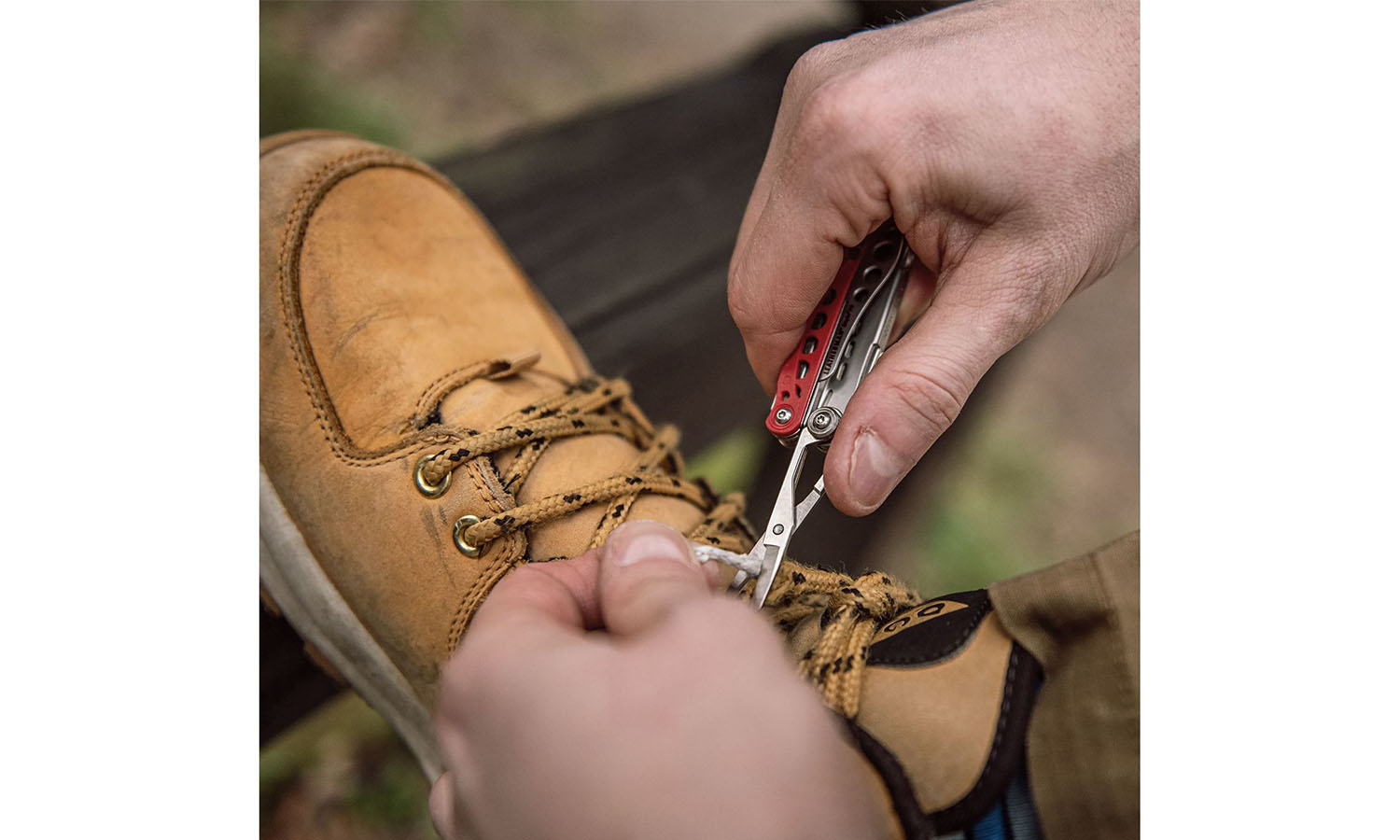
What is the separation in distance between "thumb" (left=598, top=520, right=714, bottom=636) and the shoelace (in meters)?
0.09

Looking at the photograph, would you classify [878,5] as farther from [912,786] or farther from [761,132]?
[912,786]

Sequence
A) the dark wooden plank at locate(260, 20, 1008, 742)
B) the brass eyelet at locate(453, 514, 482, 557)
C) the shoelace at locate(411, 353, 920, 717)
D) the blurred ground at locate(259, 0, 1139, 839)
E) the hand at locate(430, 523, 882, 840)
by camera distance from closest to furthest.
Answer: the hand at locate(430, 523, 882, 840) < the shoelace at locate(411, 353, 920, 717) < the brass eyelet at locate(453, 514, 482, 557) < the blurred ground at locate(259, 0, 1139, 839) < the dark wooden plank at locate(260, 20, 1008, 742)

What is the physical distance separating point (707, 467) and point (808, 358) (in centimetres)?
31

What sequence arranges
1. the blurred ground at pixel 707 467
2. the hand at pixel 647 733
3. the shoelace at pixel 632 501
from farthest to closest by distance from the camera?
the blurred ground at pixel 707 467
the shoelace at pixel 632 501
the hand at pixel 647 733

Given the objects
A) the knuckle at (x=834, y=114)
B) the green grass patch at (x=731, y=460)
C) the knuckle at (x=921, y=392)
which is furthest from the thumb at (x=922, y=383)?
the green grass patch at (x=731, y=460)

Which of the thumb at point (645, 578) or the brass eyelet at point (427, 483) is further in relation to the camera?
the brass eyelet at point (427, 483)

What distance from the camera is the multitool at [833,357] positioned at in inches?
21.7

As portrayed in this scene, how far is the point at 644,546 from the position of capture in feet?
1.45

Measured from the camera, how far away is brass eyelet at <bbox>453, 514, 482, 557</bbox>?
2.04ft

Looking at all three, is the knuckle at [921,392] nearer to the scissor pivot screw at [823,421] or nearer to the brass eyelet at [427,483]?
the scissor pivot screw at [823,421]

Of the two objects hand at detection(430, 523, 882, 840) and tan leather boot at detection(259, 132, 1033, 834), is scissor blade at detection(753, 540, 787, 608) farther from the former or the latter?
hand at detection(430, 523, 882, 840)

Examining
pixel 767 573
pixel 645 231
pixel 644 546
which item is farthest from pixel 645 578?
pixel 645 231

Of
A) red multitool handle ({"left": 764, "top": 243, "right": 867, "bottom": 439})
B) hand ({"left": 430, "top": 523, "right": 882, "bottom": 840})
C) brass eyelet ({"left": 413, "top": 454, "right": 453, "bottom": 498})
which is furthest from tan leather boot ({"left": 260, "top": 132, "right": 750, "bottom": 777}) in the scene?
hand ({"left": 430, "top": 523, "right": 882, "bottom": 840})

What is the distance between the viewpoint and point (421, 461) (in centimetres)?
64
